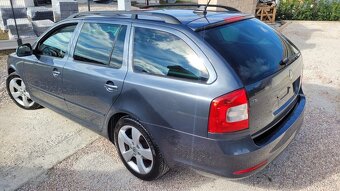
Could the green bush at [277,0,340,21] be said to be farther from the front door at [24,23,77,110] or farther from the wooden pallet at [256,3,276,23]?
the front door at [24,23,77,110]

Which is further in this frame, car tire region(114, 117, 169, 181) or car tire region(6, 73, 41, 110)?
car tire region(6, 73, 41, 110)

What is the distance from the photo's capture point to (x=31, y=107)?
4605 mm

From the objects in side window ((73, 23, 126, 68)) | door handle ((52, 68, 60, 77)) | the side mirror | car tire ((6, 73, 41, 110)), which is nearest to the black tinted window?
side window ((73, 23, 126, 68))

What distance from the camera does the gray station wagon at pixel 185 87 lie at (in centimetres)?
228

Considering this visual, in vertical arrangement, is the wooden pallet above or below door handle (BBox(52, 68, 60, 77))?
below

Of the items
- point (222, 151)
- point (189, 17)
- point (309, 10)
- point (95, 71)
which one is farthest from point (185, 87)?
point (309, 10)

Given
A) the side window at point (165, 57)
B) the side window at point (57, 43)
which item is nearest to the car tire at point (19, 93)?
the side window at point (57, 43)

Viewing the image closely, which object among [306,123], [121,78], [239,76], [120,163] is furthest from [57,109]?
[306,123]

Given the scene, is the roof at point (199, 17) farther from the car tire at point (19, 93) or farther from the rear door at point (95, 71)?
the car tire at point (19, 93)

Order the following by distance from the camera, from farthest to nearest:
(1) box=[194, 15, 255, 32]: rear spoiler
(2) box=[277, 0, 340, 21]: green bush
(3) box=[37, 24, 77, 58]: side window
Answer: (2) box=[277, 0, 340, 21]: green bush < (3) box=[37, 24, 77, 58]: side window < (1) box=[194, 15, 255, 32]: rear spoiler

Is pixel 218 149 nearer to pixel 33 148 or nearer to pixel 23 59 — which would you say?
pixel 33 148

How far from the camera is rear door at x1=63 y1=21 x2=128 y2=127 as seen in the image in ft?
9.52

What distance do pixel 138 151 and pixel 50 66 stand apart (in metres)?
1.67

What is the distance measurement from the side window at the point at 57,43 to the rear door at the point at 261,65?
186 cm
